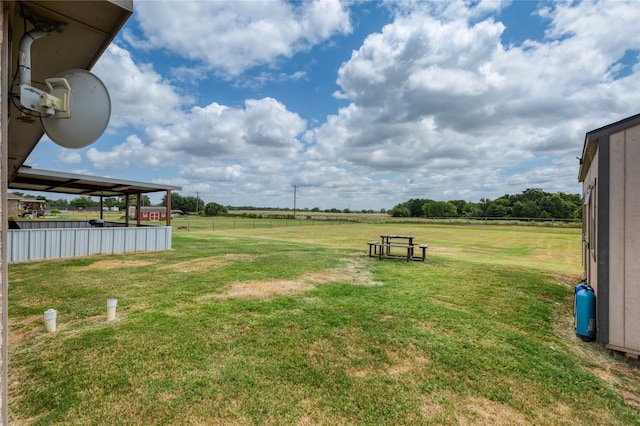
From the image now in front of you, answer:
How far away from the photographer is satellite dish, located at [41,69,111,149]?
2111mm

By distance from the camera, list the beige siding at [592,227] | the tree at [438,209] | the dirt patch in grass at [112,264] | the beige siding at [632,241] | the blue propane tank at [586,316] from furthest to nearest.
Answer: the tree at [438,209] < the dirt patch in grass at [112,264] < the beige siding at [592,227] < the blue propane tank at [586,316] < the beige siding at [632,241]

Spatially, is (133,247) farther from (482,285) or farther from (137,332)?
(482,285)

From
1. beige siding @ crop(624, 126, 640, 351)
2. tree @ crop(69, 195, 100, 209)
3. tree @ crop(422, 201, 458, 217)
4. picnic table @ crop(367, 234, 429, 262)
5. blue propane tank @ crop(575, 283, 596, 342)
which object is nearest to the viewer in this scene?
beige siding @ crop(624, 126, 640, 351)

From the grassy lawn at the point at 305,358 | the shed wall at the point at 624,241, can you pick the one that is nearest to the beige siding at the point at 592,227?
the shed wall at the point at 624,241

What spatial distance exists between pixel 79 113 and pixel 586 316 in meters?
6.44

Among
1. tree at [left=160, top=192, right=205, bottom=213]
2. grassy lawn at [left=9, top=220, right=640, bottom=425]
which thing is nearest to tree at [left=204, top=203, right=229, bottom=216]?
tree at [left=160, top=192, right=205, bottom=213]

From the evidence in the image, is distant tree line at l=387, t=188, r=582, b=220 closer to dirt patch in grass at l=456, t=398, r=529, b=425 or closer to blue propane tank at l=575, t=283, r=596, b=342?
blue propane tank at l=575, t=283, r=596, b=342

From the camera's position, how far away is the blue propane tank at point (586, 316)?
4234 mm

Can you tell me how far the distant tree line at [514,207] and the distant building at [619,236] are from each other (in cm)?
6279

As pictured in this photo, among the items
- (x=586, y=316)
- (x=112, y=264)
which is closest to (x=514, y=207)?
(x=586, y=316)

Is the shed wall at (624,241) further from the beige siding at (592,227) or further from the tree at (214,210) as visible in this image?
the tree at (214,210)

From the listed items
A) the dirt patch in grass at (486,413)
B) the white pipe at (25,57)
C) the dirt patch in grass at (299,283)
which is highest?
the white pipe at (25,57)

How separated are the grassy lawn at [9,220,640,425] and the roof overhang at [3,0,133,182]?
2601 millimetres

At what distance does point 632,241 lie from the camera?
3691 mm
